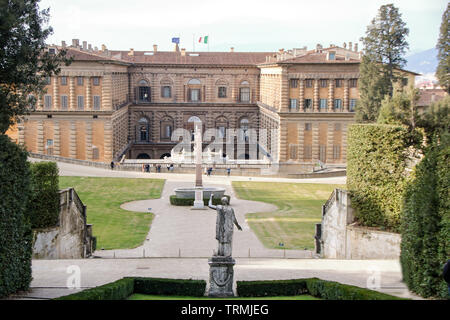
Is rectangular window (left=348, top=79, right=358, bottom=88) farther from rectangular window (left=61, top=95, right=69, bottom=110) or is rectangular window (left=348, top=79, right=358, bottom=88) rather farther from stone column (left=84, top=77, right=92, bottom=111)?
rectangular window (left=61, top=95, right=69, bottom=110)

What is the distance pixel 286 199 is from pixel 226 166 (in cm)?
1871

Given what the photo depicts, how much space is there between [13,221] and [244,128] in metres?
77.9

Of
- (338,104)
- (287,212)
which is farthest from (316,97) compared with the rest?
(287,212)

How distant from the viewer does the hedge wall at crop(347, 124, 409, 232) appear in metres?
29.4

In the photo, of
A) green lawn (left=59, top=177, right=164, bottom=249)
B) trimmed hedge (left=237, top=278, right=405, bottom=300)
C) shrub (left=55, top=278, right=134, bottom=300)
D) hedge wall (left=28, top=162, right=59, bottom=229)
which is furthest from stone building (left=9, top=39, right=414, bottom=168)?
trimmed hedge (left=237, top=278, right=405, bottom=300)

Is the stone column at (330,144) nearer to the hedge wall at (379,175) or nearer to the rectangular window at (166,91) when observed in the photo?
the rectangular window at (166,91)

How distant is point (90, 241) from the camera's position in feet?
108

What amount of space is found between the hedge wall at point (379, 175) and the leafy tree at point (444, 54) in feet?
98.9

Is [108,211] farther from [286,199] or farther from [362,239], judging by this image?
[362,239]

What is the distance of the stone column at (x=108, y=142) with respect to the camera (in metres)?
74.6

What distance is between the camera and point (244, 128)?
96.6 m

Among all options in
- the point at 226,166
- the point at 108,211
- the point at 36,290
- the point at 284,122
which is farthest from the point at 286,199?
the point at 36,290

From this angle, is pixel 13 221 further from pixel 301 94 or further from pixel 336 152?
pixel 301 94

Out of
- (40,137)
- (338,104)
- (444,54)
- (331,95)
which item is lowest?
(40,137)
